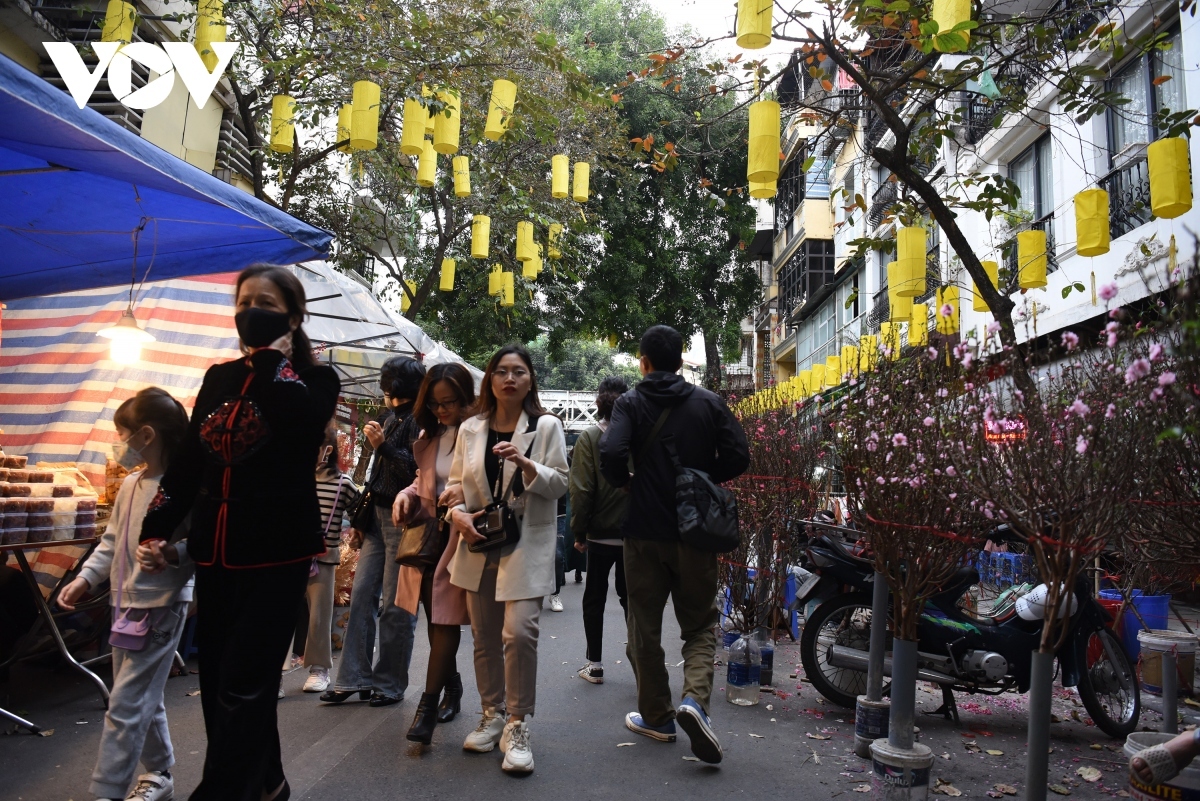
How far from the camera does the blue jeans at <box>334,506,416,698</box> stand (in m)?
5.37

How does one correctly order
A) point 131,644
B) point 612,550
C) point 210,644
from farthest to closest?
point 612,550 → point 131,644 → point 210,644

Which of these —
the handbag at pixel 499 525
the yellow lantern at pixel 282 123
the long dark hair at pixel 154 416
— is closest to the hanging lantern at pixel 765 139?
the handbag at pixel 499 525

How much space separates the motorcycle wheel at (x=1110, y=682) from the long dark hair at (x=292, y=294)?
4.70 meters

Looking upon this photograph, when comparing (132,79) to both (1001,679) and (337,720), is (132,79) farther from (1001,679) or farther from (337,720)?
(1001,679)

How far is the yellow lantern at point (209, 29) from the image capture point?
9.11m

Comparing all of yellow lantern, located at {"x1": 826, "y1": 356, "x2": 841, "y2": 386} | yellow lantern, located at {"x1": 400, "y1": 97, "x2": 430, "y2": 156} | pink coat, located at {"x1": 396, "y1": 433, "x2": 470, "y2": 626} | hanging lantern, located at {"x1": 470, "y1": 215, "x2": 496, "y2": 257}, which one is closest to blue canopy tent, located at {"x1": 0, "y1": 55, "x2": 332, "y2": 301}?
pink coat, located at {"x1": 396, "y1": 433, "x2": 470, "y2": 626}

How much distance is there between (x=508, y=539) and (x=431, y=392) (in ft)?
3.45

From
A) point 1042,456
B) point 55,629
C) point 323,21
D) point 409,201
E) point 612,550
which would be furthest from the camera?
point 409,201

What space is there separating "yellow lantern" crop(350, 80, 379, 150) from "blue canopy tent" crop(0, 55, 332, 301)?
2638mm

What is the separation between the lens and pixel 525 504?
4414 millimetres

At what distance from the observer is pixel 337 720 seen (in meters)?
5.05

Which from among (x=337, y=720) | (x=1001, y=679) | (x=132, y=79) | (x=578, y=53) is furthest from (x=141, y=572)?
(x=578, y=53)

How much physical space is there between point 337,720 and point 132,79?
10.3 meters

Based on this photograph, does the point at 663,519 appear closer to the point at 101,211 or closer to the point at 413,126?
the point at 101,211
